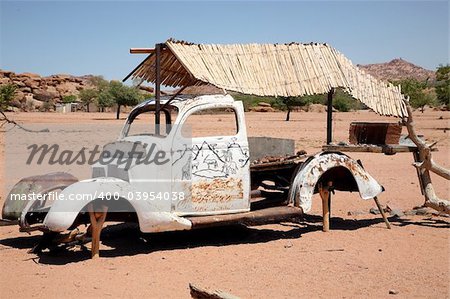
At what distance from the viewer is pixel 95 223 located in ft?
21.4

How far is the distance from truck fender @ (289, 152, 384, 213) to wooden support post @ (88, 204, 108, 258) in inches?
109

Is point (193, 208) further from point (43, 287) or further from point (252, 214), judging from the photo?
point (43, 287)

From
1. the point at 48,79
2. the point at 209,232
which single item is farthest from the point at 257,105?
the point at 209,232

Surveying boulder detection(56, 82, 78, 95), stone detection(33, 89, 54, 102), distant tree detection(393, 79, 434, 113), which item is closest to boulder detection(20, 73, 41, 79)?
boulder detection(56, 82, 78, 95)

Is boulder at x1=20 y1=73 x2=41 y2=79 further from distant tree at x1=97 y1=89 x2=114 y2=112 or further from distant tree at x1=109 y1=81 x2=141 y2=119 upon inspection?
distant tree at x1=109 y1=81 x2=141 y2=119

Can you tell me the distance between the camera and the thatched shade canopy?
724cm

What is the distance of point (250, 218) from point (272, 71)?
7.05ft

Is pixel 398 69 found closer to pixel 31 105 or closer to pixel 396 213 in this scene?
pixel 31 105

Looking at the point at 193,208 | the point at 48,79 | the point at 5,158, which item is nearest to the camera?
the point at 193,208

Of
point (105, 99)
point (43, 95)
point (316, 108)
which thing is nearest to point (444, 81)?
point (316, 108)

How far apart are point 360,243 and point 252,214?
5.34ft

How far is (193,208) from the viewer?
6992mm

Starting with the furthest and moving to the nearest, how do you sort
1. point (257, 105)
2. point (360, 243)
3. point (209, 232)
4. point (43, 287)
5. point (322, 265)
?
point (257, 105), point (209, 232), point (360, 243), point (322, 265), point (43, 287)

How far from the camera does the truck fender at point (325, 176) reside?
7746mm
